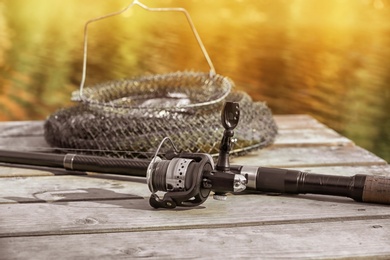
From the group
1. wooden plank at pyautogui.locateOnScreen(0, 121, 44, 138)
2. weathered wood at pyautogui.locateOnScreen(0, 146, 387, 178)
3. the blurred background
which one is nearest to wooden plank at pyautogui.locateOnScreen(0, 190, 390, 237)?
weathered wood at pyautogui.locateOnScreen(0, 146, 387, 178)

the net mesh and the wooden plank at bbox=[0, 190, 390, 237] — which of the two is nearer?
the wooden plank at bbox=[0, 190, 390, 237]

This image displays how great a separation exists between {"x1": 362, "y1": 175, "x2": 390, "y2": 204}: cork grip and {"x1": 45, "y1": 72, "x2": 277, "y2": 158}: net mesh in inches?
23.0

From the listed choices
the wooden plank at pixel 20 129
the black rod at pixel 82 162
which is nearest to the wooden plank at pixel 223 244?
the black rod at pixel 82 162

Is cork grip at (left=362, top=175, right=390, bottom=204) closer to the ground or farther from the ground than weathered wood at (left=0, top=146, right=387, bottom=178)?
farther from the ground

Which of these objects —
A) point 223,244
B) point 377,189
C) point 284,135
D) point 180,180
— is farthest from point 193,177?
point 284,135

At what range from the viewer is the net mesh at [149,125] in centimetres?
210

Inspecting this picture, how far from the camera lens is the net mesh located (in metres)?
2.10

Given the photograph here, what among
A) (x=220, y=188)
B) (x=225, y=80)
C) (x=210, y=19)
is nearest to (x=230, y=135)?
(x=220, y=188)

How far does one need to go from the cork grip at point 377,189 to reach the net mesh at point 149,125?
58 centimetres

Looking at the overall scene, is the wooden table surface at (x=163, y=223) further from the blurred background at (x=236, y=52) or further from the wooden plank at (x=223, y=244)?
the blurred background at (x=236, y=52)

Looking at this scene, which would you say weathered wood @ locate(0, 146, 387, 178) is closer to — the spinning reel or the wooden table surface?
the wooden table surface

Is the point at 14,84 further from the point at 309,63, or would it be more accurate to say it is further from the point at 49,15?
the point at 309,63

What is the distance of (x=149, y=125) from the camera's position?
212 centimetres

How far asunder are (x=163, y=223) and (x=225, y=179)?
171 mm
